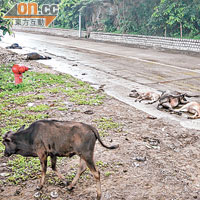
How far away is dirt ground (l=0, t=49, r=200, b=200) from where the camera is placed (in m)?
4.22

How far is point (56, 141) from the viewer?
157 inches

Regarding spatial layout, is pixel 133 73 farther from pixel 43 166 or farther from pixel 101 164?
pixel 43 166

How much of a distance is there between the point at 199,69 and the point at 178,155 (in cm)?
1023

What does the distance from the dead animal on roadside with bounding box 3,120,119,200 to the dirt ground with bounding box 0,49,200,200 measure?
0.25m

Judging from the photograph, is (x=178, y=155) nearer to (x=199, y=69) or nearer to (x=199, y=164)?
(x=199, y=164)

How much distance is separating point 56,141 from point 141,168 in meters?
1.66

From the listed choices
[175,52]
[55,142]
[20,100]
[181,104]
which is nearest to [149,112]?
[181,104]

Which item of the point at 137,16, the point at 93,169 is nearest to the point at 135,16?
the point at 137,16

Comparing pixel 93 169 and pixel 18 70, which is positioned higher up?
pixel 18 70

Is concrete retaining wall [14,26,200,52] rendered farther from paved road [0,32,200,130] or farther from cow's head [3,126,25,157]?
cow's head [3,126,25,157]

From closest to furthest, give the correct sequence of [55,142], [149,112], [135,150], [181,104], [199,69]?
[55,142] < [135,150] < [149,112] < [181,104] < [199,69]

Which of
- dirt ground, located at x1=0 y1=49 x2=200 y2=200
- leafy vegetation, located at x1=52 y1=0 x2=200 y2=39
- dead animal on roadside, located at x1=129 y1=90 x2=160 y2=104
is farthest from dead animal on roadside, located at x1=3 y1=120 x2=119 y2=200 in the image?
leafy vegetation, located at x1=52 y1=0 x2=200 y2=39

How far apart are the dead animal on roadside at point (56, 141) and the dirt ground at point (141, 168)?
0.81ft

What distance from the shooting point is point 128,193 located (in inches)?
167
